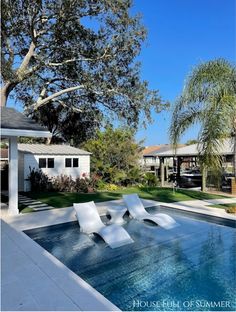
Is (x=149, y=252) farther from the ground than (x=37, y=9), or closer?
closer

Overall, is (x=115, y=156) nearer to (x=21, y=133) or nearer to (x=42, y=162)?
(x=42, y=162)

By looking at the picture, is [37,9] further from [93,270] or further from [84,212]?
[93,270]

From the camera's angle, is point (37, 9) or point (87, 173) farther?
point (87, 173)

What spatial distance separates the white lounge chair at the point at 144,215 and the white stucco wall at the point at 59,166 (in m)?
9.72

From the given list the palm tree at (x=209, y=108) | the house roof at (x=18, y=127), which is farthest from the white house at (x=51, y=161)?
the palm tree at (x=209, y=108)

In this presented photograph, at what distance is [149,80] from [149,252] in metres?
15.3

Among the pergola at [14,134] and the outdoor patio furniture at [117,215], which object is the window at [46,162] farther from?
the outdoor patio furniture at [117,215]

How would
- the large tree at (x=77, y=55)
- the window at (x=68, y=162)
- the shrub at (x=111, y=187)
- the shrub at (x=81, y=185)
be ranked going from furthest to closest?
the window at (x=68, y=162) → the shrub at (x=111, y=187) → the shrub at (x=81, y=185) → the large tree at (x=77, y=55)

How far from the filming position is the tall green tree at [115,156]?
73.0 feet

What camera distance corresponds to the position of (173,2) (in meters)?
17.9

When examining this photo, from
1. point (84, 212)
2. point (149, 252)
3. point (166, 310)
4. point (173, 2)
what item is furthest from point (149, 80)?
point (166, 310)

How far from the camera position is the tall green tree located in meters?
22.3

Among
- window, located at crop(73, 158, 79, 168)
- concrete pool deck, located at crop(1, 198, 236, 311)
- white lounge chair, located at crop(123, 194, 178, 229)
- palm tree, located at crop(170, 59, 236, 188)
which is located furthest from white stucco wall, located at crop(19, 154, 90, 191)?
concrete pool deck, located at crop(1, 198, 236, 311)

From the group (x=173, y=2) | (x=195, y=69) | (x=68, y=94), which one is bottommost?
(x=195, y=69)
